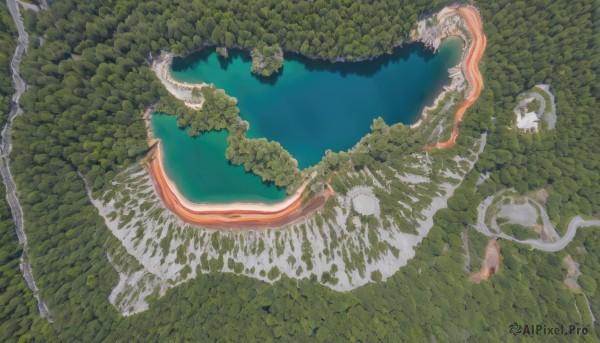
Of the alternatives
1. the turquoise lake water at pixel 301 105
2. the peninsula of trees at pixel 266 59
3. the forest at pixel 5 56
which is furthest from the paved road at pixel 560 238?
the forest at pixel 5 56

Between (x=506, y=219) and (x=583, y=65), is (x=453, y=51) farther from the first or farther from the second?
(x=506, y=219)

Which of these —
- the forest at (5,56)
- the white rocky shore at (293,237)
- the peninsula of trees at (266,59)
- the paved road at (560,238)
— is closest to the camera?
the forest at (5,56)

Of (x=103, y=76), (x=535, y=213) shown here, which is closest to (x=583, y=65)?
(x=535, y=213)

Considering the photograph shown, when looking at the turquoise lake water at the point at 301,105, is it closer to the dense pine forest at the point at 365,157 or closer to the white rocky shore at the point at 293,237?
the dense pine forest at the point at 365,157

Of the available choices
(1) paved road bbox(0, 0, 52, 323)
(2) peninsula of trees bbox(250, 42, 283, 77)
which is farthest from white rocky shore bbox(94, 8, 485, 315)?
(2) peninsula of trees bbox(250, 42, 283, 77)

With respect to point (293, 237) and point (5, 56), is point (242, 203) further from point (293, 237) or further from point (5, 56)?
point (5, 56)

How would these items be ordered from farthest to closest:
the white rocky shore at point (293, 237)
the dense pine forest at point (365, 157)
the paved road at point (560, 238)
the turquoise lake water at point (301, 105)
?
the turquoise lake water at point (301, 105) → the white rocky shore at point (293, 237) → the paved road at point (560, 238) → the dense pine forest at point (365, 157)

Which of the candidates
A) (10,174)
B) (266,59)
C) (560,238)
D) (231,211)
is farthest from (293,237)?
(10,174)
